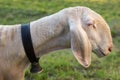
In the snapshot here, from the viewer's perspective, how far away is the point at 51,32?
3979 mm

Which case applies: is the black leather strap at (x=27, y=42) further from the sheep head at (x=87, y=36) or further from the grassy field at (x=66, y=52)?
the grassy field at (x=66, y=52)

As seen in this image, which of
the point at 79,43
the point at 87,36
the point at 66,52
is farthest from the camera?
the point at 66,52

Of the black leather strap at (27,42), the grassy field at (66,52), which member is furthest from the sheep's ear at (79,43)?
the grassy field at (66,52)

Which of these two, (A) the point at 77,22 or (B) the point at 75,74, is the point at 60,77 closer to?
(B) the point at 75,74

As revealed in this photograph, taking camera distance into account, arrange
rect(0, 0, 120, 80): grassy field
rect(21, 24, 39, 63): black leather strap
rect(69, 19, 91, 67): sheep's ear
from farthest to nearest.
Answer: rect(0, 0, 120, 80): grassy field
rect(21, 24, 39, 63): black leather strap
rect(69, 19, 91, 67): sheep's ear

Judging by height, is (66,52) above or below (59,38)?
below

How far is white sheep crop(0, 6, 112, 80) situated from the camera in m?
3.80

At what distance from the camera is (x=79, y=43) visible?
3.71m

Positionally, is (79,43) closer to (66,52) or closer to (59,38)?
(59,38)

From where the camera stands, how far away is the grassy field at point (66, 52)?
6043 millimetres

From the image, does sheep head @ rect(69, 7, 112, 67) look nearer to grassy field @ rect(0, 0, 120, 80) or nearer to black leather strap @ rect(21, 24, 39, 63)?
black leather strap @ rect(21, 24, 39, 63)

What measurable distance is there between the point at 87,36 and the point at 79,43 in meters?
0.16

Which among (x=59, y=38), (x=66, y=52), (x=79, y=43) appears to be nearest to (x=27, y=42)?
(x=59, y=38)

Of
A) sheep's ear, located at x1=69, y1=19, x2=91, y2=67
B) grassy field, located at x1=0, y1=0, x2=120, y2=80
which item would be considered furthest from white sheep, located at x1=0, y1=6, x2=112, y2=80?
grassy field, located at x1=0, y1=0, x2=120, y2=80
